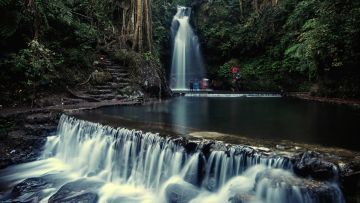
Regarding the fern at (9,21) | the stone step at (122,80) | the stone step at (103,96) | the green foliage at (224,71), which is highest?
the fern at (9,21)

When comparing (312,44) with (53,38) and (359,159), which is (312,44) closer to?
(359,159)

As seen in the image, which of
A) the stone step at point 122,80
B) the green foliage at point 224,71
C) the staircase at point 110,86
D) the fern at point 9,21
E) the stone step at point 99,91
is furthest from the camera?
the green foliage at point 224,71

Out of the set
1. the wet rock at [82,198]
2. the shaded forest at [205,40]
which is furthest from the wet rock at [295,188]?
the shaded forest at [205,40]

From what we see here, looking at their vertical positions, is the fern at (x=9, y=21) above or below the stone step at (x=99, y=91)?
above

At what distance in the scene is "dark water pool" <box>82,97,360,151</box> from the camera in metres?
8.85

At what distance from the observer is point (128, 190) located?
28.2ft

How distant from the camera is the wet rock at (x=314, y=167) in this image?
6133 mm

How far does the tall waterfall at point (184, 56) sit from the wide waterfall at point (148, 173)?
1780 cm

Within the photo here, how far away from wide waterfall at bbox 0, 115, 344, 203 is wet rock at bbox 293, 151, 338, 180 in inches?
5.0

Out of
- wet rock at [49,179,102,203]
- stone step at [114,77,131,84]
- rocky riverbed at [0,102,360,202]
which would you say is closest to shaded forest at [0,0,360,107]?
stone step at [114,77,131,84]

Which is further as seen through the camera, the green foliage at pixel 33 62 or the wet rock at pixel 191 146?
Answer: the green foliage at pixel 33 62

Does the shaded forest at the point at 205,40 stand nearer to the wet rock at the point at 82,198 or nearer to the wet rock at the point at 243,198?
the wet rock at the point at 82,198

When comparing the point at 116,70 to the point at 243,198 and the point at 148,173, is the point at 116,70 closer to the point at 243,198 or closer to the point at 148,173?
the point at 148,173

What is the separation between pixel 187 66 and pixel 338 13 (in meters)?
15.4
